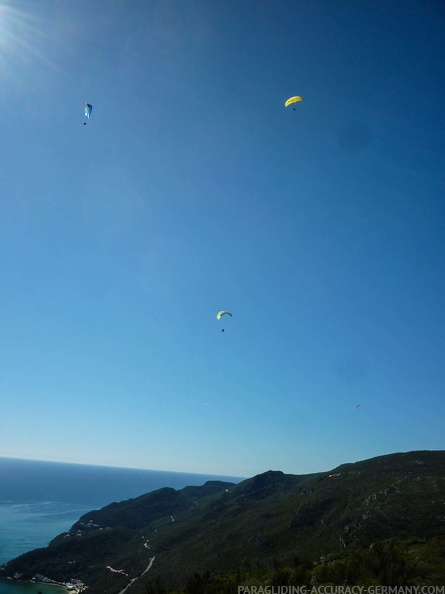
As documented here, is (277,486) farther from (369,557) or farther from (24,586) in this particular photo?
(369,557)

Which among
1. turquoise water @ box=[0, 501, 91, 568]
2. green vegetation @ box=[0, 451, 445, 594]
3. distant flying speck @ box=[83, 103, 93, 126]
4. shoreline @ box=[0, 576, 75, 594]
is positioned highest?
distant flying speck @ box=[83, 103, 93, 126]

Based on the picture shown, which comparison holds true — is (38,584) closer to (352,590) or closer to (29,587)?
(29,587)

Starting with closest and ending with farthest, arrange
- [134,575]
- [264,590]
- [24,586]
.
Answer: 1. [264,590]
2. [134,575]
3. [24,586]

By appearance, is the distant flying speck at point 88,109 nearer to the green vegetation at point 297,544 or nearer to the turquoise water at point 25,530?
the green vegetation at point 297,544

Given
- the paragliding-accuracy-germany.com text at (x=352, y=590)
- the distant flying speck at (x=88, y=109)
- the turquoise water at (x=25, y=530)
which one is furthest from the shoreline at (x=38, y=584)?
the distant flying speck at (x=88, y=109)

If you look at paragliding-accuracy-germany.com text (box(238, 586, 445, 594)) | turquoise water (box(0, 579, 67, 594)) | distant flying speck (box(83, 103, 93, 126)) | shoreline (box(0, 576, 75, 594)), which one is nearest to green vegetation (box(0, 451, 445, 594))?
paragliding-accuracy-germany.com text (box(238, 586, 445, 594))

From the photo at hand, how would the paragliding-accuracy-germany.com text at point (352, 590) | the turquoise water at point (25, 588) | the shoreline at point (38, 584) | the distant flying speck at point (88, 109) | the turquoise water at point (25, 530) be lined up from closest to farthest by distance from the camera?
1. the paragliding-accuracy-germany.com text at point (352, 590)
2. the distant flying speck at point (88, 109)
3. the turquoise water at point (25, 588)
4. the shoreline at point (38, 584)
5. the turquoise water at point (25, 530)

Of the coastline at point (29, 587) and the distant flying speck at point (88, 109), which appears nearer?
the distant flying speck at point (88, 109)

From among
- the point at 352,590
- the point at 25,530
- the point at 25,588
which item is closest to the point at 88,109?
the point at 352,590

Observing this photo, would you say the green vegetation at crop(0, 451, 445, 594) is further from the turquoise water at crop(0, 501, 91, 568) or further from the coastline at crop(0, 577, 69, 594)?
the turquoise water at crop(0, 501, 91, 568)

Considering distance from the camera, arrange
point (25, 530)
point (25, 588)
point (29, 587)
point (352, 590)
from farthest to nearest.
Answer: point (25, 530), point (29, 587), point (25, 588), point (352, 590)

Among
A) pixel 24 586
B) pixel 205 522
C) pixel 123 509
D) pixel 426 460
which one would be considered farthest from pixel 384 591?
pixel 123 509
